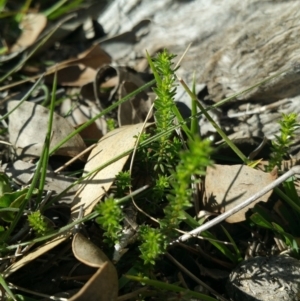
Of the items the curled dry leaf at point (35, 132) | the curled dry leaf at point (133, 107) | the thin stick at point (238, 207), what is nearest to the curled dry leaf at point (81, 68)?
the curled dry leaf at point (133, 107)

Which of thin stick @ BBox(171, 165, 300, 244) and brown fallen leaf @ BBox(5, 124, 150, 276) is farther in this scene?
brown fallen leaf @ BBox(5, 124, 150, 276)

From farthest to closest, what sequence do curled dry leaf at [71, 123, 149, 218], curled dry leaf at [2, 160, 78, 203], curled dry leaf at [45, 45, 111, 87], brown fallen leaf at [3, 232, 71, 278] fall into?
curled dry leaf at [45, 45, 111, 87] < curled dry leaf at [2, 160, 78, 203] < curled dry leaf at [71, 123, 149, 218] < brown fallen leaf at [3, 232, 71, 278]

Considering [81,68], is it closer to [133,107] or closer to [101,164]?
[133,107]

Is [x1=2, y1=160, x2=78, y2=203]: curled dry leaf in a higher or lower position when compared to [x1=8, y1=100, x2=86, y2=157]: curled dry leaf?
lower

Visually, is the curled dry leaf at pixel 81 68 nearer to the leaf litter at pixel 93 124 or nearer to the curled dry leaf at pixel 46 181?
the leaf litter at pixel 93 124

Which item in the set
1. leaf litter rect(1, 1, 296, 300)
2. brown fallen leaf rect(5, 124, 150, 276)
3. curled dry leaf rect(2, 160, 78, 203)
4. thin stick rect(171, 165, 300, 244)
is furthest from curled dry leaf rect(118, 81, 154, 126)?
thin stick rect(171, 165, 300, 244)

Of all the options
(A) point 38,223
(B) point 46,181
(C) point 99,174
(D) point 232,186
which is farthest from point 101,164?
(D) point 232,186

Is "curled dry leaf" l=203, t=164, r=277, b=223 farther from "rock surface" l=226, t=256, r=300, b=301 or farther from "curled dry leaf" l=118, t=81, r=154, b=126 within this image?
"curled dry leaf" l=118, t=81, r=154, b=126
